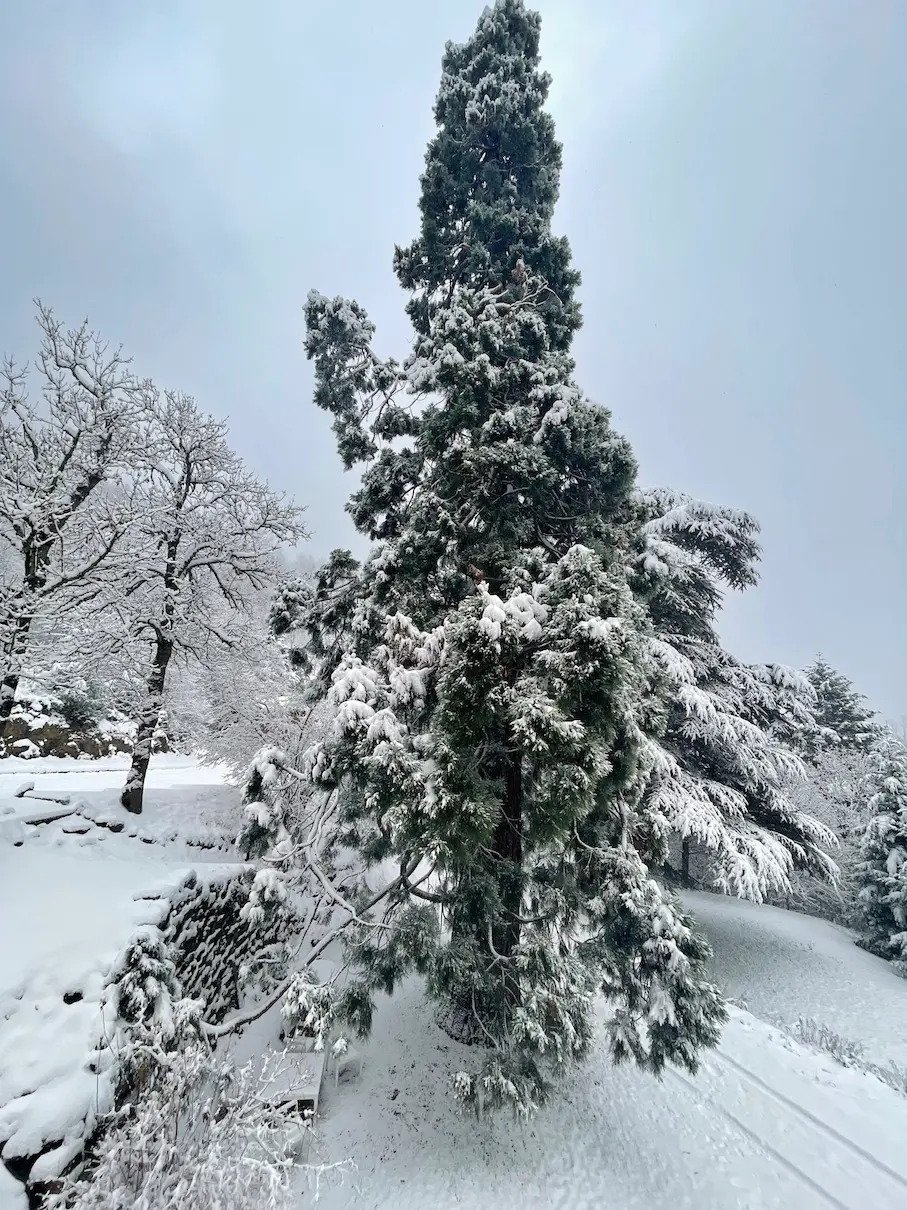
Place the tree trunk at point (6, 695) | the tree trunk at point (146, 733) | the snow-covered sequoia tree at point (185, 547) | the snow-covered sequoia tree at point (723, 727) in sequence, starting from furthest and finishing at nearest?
the snow-covered sequoia tree at point (723, 727) → the snow-covered sequoia tree at point (185, 547) → the tree trunk at point (146, 733) → the tree trunk at point (6, 695)

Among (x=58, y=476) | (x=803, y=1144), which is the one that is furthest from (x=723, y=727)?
(x=58, y=476)

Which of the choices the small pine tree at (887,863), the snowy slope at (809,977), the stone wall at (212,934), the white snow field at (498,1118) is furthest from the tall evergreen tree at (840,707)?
the stone wall at (212,934)

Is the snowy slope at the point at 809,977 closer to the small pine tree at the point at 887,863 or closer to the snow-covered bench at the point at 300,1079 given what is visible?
the small pine tree at the point at 887,863

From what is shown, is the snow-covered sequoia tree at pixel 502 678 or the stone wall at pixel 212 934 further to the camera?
the stone wall at pixel 212 934

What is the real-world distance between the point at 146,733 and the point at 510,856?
6239 millimetres

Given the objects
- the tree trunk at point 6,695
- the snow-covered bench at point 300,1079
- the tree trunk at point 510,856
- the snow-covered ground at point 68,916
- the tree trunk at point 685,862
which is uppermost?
the tree trunk at point 6,695

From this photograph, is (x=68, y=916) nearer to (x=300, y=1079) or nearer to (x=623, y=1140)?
(x=300, y=1079)

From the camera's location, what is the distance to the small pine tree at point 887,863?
1248cm

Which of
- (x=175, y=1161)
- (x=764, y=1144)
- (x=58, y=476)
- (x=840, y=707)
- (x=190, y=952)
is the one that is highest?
(x=840, y=707)

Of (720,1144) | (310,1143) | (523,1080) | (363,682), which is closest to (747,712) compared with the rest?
(720,1144)

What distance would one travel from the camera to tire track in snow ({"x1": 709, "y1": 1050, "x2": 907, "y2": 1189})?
18.3 ft

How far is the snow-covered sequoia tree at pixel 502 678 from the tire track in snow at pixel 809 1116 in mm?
2839

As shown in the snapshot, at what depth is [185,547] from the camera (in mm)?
9445

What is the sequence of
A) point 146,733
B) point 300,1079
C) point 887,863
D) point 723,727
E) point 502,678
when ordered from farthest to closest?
point 887,863
point 723,727
point 146,733
point 300,1079
point 502,678
